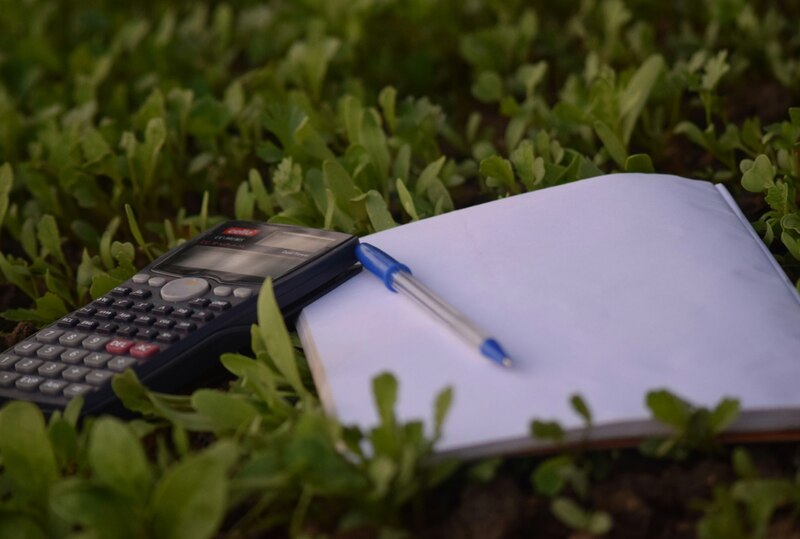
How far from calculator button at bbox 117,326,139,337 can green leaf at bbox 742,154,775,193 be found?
66 cm

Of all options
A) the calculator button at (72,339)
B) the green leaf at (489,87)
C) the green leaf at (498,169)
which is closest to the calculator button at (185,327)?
the calculator button at (72,339)

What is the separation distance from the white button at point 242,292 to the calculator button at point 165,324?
66mm

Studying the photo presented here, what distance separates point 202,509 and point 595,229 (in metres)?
0.50

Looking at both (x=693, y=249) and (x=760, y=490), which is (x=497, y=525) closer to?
(x=760, y=490)

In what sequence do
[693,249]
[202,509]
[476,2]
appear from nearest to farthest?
[202,509] < [693,249] < [476,2]

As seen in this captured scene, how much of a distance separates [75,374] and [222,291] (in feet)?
0.52

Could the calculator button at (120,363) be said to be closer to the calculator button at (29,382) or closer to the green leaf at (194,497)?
the calculator button at (29,382)

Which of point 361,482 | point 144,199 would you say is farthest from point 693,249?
point 144,199

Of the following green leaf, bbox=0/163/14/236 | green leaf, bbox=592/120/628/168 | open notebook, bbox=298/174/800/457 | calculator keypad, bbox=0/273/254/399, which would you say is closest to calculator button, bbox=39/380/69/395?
calculator keypad, bbox=0/273/254/399

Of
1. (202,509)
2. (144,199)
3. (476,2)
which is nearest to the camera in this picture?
(202,509)

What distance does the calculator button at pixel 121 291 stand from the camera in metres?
1.07

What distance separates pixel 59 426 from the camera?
2.87ft

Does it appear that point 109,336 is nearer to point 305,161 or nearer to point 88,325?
point 88,325

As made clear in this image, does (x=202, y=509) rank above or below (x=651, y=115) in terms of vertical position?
above
